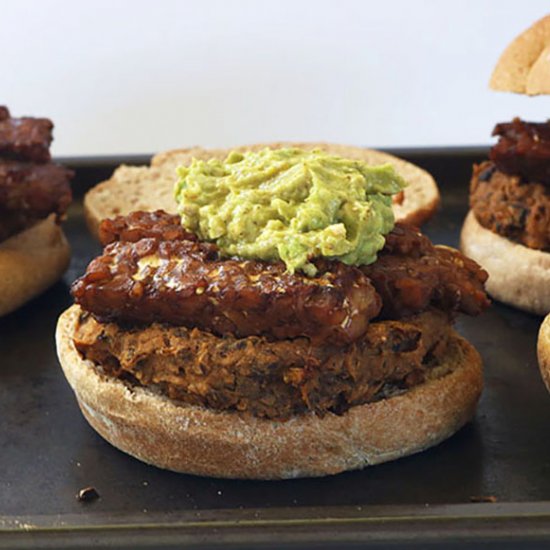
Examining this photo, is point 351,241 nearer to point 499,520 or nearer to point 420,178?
point 499,520

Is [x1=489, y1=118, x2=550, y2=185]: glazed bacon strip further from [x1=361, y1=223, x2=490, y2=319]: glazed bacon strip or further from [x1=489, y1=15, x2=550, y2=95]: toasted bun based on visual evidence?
[x1=361, y1=223, x2=490, y2=319]: glazed bacon strip

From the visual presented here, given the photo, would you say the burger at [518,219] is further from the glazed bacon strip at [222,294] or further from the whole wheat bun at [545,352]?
the glazed bacon strip at [222,294]

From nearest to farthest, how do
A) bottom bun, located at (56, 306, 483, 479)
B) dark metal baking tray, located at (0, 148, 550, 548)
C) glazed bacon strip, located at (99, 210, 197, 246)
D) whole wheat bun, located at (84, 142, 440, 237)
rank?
dark metal baking tray, located at (0, 148, 550, 548) → bottom bun, located at (56, 306, 483, 479) → glazed bacon strip, located at (99, 210, 197, 246) → whole wheat bun, located at (84, 142, 440, 237)

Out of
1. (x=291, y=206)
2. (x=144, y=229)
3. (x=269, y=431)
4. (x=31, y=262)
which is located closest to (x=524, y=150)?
(x=291, y=206)

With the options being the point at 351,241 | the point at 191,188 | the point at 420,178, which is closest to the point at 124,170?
the point at 420,178

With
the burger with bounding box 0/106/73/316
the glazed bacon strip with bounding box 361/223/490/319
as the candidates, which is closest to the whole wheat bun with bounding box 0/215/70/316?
the burger with bounding box 0/106/73/316

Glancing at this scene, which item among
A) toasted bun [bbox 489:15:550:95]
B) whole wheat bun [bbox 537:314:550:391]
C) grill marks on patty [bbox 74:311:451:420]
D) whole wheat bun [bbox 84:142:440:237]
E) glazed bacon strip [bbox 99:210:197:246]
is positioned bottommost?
whole wheat bun [bbox 84:142:440:237]
